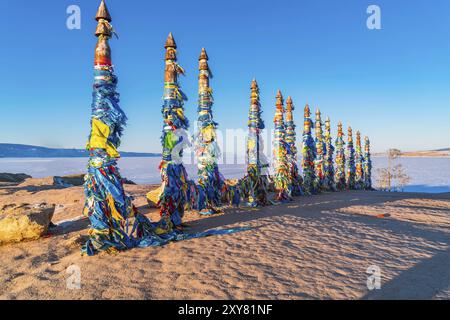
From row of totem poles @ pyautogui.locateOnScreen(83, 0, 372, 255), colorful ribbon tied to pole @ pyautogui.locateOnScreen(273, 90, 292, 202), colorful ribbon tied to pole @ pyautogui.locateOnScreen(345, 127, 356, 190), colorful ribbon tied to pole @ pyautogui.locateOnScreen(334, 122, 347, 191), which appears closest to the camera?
row of totem poles @ pyautogui.locateOnScreen(83, 0, 372, 255)

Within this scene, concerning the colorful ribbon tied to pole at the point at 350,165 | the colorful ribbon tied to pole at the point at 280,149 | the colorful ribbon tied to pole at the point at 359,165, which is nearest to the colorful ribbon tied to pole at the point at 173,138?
the colorful ribbon tied to pole at the point at 280,149

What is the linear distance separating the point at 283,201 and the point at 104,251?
958 cm

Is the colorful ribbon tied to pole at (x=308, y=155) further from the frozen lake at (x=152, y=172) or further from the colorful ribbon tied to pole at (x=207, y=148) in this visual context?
the frozen lake at (x=152, y=172)

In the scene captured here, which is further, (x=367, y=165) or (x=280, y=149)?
(x=367, y=165)

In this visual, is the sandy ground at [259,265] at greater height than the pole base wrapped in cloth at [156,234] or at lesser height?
lesser

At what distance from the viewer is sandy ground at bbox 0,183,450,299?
13.8 feet

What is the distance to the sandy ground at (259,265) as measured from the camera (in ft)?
13.8

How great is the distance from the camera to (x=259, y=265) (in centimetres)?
511

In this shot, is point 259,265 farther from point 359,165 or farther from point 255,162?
point 359,165

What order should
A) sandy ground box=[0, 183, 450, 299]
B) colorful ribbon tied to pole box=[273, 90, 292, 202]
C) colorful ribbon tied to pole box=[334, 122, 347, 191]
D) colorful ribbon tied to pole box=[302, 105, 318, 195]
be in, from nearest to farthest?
sandy ground box=[0, 183, 450, 299], colorful ribbon tied to pole box=[273, 90, 292, 202], colorful ribbon tied to pole box=[302, 105, 318, 195], colorful ribbon tied to pole box=[334, 122, 347, 191]

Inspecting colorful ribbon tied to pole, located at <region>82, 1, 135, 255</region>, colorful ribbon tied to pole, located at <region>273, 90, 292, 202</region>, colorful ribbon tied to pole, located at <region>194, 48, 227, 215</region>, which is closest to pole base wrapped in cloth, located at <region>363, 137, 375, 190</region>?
colorful ribbon tied to pole, located at <region>273, 90, 292, 202</region>

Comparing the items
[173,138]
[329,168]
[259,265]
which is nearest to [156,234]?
[173,138]

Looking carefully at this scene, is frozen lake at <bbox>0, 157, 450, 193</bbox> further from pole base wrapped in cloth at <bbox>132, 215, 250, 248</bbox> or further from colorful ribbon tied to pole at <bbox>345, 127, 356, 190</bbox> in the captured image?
pole base wrapped in cloth at <bbox>132, 215, 250, 248</bbox>
